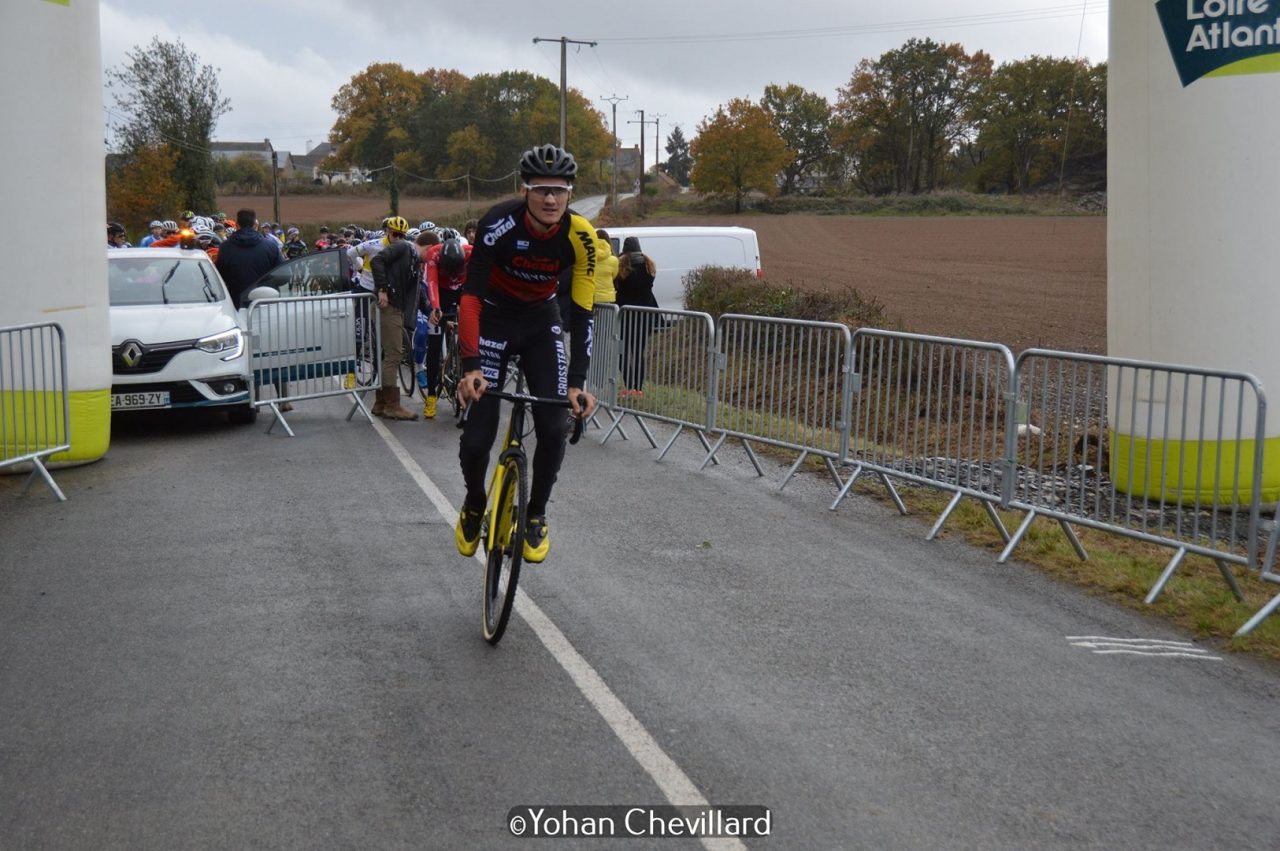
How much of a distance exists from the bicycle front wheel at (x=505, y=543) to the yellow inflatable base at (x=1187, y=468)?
374 cm

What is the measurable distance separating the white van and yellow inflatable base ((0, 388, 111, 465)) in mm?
15682

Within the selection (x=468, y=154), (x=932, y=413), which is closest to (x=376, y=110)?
(x=468, y=154)

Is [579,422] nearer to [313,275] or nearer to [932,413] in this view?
[932,413]

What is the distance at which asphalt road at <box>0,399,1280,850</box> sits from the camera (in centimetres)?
437

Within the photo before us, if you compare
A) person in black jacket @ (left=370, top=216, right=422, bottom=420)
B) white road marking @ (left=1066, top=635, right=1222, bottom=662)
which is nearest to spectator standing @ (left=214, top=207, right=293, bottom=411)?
person in black jacket @ (left=370, top=216, right=422, bottom=420)

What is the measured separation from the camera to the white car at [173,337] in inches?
496

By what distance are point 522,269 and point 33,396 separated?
5779 millimetres

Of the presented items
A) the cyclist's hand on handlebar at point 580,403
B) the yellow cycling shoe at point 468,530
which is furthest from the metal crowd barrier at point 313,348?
the cyclist's hand on handlebar at point 580,403

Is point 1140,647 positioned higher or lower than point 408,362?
lower

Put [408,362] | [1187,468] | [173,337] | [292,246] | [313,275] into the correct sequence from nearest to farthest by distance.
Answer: [1187,468]
[173,337]
[408,362]
[313,275]
[292,246]

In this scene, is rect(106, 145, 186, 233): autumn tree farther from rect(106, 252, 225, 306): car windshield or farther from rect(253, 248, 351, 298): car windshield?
rect(106, 252, 225, 306): car windshield

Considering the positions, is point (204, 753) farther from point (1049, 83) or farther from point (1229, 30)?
point (1049, 83)

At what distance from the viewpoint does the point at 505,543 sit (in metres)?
6.09

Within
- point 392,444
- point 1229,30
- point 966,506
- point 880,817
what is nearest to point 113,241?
point 392,444
